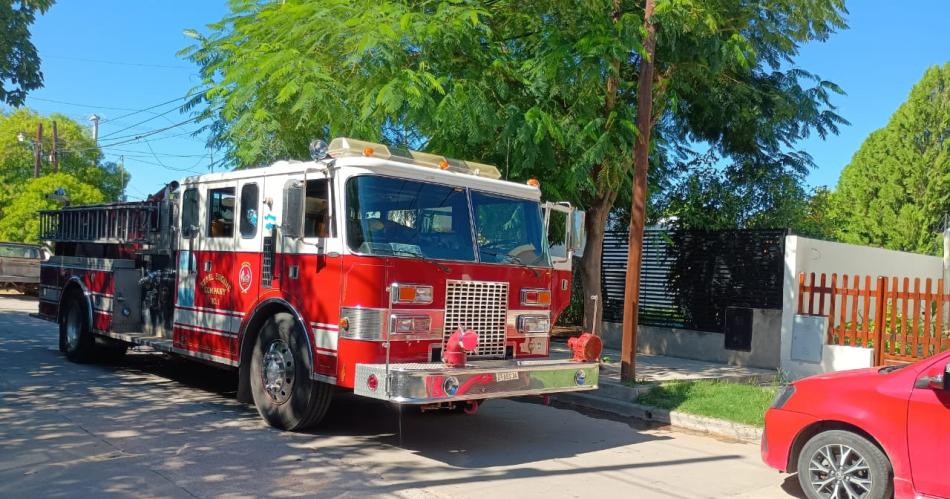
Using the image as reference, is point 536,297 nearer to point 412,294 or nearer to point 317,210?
point 412,294

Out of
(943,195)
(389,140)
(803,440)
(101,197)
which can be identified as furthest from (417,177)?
(101,197)

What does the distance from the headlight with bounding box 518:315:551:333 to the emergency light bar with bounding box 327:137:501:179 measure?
1633 mm

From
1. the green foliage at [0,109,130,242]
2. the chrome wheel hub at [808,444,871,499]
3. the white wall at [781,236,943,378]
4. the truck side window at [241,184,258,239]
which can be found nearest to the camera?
the chrome wheel hub at [808,444,871,499]

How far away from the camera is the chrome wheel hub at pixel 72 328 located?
38.7 feet

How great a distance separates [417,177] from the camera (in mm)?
7500

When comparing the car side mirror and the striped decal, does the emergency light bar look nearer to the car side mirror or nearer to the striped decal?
the striped decal

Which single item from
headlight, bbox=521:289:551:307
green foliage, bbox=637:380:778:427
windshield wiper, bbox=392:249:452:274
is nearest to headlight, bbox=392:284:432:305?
windshield wiper, bbox=392:249:452:274

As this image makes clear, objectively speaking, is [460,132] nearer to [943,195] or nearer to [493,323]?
[493,323]

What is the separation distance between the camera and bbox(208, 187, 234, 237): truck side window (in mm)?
8891

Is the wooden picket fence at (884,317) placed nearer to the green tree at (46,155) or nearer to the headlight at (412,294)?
the headlight at (412,294)

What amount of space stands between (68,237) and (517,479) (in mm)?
9458

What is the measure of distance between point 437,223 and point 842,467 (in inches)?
158

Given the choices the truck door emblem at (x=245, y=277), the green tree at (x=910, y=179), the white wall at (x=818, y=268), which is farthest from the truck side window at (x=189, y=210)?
the green tree at (x=910, y=179)

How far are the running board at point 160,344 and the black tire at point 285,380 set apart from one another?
547mm
